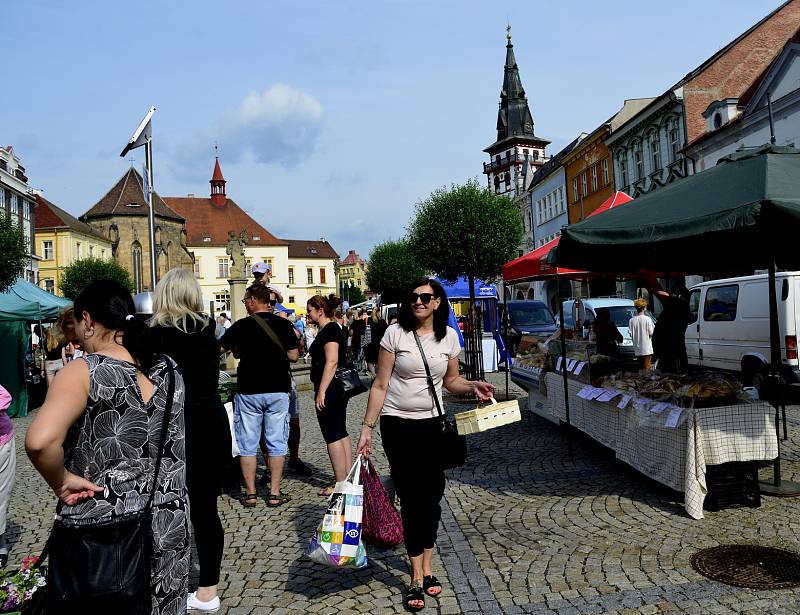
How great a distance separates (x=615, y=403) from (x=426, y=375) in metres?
2.96

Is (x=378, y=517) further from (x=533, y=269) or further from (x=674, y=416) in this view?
(x=533, y=269)

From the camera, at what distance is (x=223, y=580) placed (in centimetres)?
430

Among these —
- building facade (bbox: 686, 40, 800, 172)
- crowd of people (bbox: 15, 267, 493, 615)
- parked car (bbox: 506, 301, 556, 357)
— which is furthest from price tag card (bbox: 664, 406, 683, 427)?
building facade (bbox: 686, 40, 800, 172)

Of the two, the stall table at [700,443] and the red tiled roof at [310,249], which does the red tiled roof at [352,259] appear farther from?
the stall table at [700,443]

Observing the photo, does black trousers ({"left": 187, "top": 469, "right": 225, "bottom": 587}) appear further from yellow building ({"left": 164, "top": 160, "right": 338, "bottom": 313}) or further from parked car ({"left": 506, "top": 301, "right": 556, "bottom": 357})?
yellow building ({"left": 164, "top": 160, "right": 338, "bottom": 313})

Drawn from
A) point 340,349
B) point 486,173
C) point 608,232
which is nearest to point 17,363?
point 340,349

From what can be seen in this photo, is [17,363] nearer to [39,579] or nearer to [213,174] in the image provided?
[39,579]

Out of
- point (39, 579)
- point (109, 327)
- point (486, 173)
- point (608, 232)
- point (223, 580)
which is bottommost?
point (223, 580)

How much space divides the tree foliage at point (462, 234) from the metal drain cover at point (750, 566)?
83.0 ft

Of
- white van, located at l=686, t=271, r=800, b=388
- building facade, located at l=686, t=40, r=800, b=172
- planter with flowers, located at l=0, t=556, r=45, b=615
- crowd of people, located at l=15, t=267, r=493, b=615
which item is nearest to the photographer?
crowd of people, located at l=15, t=267, r=493, b=615

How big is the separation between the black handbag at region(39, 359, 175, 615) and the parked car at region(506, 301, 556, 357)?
18.7 meters

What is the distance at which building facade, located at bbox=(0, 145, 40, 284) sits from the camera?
50031 millimetres

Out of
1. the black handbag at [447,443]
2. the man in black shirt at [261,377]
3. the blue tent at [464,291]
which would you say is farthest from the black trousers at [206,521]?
the blue tent at [464,291]

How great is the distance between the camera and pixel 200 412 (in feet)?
12.9
